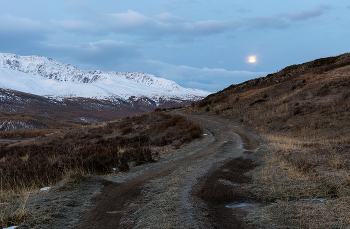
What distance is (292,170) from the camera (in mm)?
8070

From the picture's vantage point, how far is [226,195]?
6629 mm

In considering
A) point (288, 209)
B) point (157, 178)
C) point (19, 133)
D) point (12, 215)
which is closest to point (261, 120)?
point (157, 178)

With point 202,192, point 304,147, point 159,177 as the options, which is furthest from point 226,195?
point 304,147

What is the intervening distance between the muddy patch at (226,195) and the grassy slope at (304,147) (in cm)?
52

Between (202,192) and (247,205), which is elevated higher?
(202,192)

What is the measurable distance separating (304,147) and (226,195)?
273 inches

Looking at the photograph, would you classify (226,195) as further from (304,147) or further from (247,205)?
(304,147)

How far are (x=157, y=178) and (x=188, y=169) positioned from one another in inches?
62.2

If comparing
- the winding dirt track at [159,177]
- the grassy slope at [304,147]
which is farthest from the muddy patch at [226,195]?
the grassy slope at [304,147]

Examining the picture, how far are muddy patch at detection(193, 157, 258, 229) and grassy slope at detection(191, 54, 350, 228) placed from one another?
518mm

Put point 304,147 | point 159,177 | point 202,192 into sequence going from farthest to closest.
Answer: point 304,147 < point 159,177 < point 202,192

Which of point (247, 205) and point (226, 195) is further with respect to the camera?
point (226, 195)

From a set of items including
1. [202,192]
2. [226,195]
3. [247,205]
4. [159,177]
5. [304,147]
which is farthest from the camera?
[304,147]

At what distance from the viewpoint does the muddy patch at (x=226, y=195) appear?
195 inches
